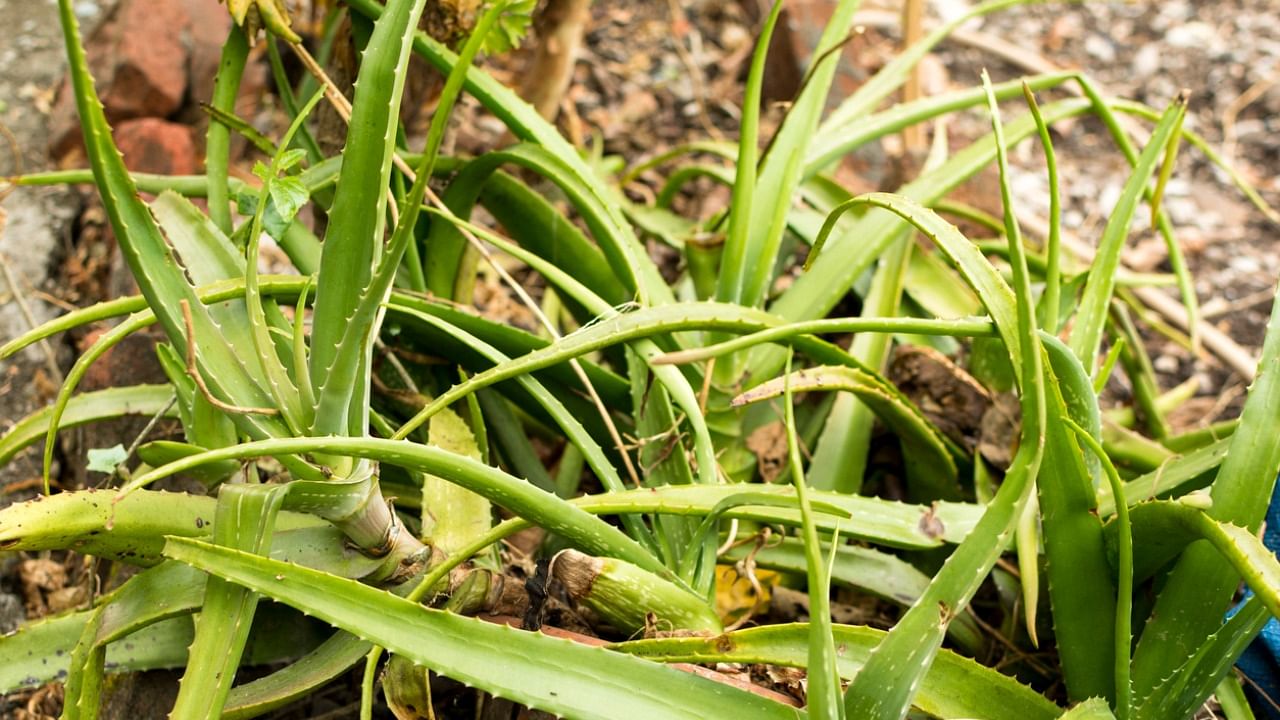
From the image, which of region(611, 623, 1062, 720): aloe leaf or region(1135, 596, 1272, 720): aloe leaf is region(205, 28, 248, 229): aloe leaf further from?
region(1135, 596, 1272, 720): aloe leaf

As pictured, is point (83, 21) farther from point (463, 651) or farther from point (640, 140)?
point (463, 651)

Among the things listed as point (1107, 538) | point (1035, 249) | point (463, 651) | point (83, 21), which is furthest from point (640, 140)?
point (463, 651)

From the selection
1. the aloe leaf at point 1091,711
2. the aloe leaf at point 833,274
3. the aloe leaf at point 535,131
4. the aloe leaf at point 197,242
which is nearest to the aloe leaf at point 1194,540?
the aloe leaf at point 1091,711

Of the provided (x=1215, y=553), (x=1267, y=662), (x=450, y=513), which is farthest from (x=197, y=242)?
(x=1267, y=662)

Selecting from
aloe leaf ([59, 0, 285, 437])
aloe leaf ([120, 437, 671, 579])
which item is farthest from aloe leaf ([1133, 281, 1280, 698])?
aloe leaf ([59, 0, 285, 437])

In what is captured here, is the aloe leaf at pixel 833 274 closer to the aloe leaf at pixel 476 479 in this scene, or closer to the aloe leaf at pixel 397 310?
the aloe leaf at pixel 397 310

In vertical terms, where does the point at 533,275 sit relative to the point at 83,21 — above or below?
below
